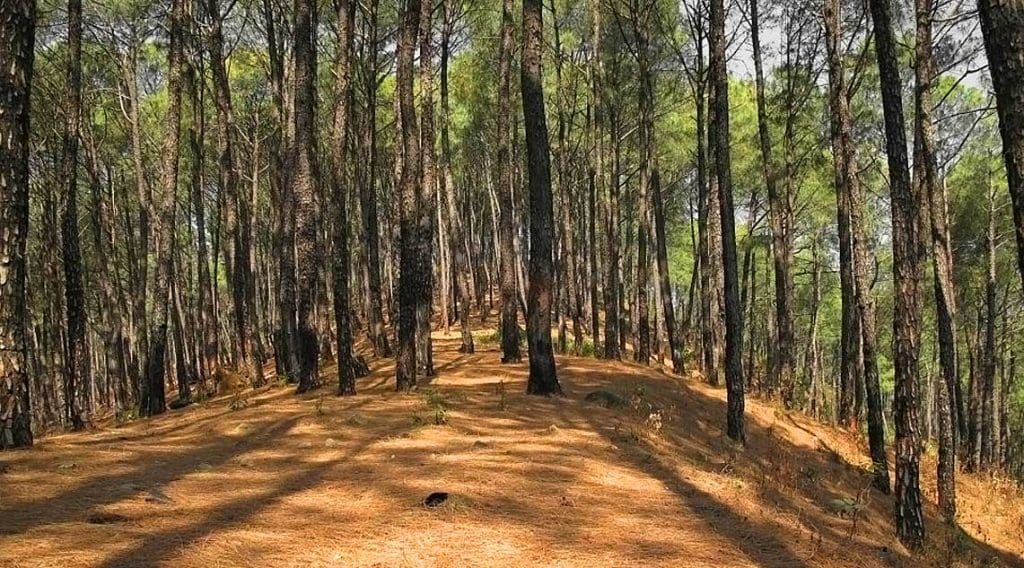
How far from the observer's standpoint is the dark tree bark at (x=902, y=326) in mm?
7477

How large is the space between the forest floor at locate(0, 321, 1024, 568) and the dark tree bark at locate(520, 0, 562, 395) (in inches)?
24.7

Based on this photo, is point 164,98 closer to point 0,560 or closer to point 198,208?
point 198,208

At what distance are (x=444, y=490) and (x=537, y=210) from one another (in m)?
5.78

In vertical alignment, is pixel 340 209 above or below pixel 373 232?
above

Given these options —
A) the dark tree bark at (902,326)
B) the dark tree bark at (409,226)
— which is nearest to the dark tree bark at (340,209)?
the dark tree bark at (409,226)

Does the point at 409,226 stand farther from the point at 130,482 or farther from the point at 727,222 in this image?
the point at 130,482

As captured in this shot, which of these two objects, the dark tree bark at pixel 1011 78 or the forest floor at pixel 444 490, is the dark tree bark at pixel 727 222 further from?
the dark tree bark at pixel 1011 78

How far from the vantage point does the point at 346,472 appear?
677 centimetres

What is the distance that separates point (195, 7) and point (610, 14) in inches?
531

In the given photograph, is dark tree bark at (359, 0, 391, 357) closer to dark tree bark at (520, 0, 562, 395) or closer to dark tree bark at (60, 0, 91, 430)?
dark tree bark at (60, 0, 91, 430)

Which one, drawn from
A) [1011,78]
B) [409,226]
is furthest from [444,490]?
[409,226]

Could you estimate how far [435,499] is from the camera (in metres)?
5.89

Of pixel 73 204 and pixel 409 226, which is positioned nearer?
pixel 409 226

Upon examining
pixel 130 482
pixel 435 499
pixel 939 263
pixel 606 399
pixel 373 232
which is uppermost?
pixel 373 232
